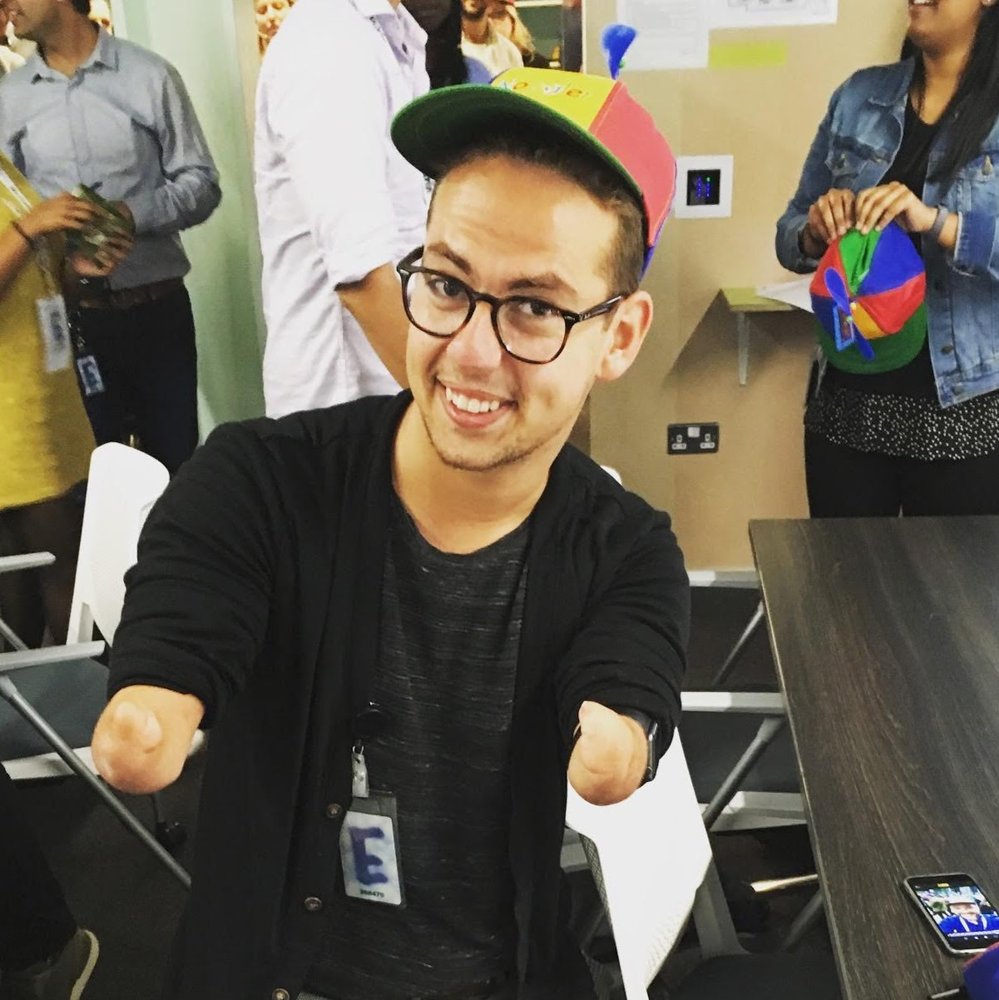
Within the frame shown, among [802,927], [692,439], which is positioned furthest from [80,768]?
[692,439]

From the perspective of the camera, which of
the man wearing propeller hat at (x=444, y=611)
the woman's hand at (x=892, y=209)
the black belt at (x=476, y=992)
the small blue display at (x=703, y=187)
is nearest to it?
the man wearing propeller hat at (x=444, y=611)

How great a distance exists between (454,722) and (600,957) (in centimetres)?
72

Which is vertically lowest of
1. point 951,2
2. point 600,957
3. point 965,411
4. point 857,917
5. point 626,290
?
point 600,957

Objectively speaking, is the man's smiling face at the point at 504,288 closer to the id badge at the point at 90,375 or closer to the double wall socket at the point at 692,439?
the id badge at the point at 90,375

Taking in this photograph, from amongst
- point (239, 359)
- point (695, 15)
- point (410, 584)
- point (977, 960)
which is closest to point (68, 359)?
point (239, 359)

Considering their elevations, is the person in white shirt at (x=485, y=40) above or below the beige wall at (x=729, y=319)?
above

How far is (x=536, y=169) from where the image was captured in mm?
744

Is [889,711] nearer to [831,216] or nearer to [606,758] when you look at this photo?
[606,758]

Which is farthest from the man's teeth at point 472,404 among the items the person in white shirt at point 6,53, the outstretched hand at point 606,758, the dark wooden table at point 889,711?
the person in white shirt at point 6,53

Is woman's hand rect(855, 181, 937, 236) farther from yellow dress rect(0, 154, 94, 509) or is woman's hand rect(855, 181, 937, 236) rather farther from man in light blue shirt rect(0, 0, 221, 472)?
yellow dress rect(0, 154, 94, 509)

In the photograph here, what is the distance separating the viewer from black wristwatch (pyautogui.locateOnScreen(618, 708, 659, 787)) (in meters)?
0.69

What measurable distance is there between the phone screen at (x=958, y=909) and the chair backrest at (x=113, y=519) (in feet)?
4.05

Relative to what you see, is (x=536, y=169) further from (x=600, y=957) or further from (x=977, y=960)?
(x=600, y=957)

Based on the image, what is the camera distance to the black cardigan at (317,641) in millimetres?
782
